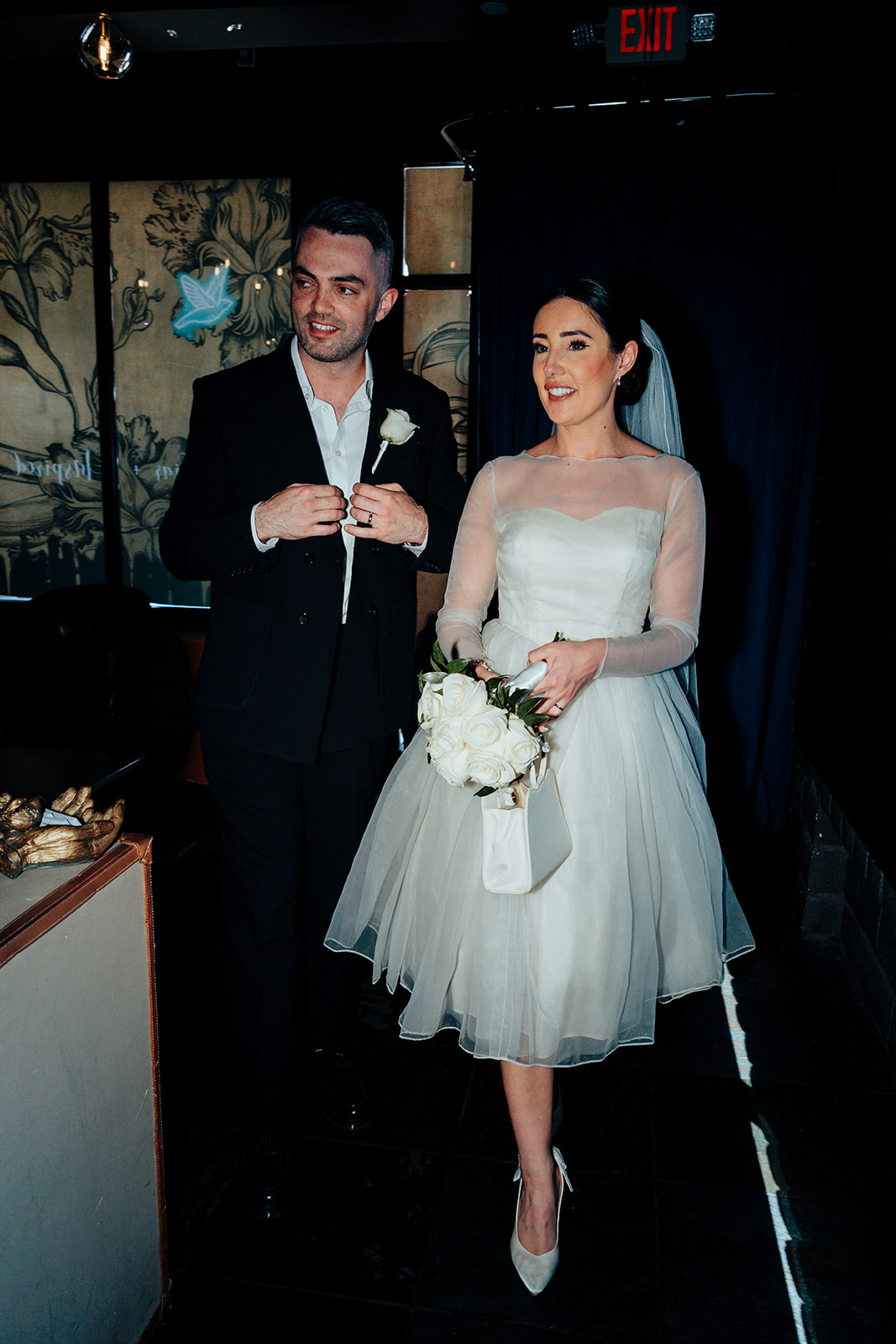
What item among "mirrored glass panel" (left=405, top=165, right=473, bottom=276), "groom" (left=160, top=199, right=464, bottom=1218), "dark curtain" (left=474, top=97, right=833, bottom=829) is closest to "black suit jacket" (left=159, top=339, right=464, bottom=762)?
"groom" (left=160, top=199, right=464, bottom=1218)

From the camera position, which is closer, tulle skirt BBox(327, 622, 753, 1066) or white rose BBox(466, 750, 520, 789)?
white rose BBox(466, 750, 520, 789)

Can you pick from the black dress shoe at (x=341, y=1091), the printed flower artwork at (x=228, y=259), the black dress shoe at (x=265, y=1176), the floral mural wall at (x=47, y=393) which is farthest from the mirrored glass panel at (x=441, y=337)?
the black dress shoe at (x=265, y=1176)

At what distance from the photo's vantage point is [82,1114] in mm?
1375

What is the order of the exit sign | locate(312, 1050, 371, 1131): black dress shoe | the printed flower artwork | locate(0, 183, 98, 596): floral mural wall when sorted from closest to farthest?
locate(312, 1050, 371, 1131): black dress shoe → the exit sign → the printed flower artwork → locate(0, 183, 98, 596): floral mural wall

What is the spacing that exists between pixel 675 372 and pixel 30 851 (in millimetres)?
3277

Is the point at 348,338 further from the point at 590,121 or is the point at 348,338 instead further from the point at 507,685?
the point at 590,121

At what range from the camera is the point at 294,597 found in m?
2.01

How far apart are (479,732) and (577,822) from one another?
37cm

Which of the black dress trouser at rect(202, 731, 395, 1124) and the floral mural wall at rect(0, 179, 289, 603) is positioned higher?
the floral mural wall at rect(0, 179, 289, 603)

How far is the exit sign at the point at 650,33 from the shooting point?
363 centimetres

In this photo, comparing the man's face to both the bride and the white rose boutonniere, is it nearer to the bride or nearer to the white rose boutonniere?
the white rose boutonniere

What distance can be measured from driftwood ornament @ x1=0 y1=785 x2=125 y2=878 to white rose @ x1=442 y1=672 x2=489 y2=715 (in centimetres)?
54

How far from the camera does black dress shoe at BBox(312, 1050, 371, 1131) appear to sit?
2.27 metres

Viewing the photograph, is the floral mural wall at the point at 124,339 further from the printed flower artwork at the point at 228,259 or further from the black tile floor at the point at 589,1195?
the black tile floor at the point at 589,1195
